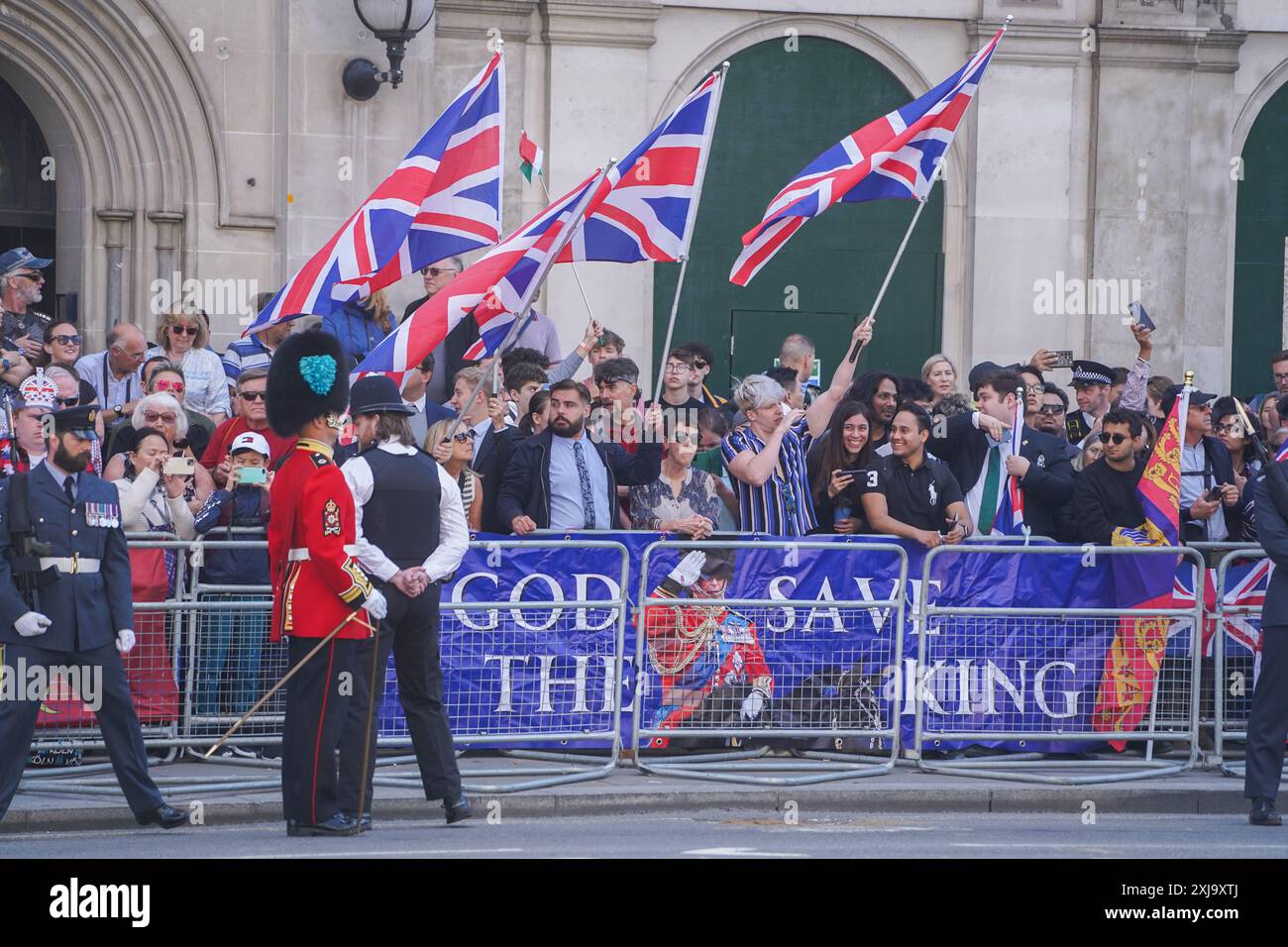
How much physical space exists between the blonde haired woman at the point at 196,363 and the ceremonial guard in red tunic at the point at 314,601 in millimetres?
4271

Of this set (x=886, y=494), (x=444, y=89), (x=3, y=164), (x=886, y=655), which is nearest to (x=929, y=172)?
(x=886, y=494)

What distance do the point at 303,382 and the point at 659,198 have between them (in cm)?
344

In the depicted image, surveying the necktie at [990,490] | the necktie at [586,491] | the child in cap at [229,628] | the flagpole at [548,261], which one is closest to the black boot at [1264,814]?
the necktie at [990,490]

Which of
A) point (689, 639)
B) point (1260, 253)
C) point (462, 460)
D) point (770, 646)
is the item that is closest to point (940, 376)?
point (770, 646)

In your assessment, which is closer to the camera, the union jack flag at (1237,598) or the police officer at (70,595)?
the police officer at (70,595)

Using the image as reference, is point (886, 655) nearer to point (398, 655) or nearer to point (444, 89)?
point (398, 655)

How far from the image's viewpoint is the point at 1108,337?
790 inches

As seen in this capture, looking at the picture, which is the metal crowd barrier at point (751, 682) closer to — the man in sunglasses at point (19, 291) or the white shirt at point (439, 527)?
the white shirt at point (439, 527)

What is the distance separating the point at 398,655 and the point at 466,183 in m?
3.42

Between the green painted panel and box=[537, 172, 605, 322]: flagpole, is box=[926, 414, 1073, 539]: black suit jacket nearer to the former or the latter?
box=[537, 172, 605, 322]: flagpole

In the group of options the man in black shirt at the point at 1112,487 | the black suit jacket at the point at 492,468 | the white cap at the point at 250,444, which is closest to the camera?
the white cap at the point at 250,444

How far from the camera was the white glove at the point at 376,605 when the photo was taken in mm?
10086

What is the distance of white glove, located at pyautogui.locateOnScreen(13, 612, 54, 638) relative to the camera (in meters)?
10.2

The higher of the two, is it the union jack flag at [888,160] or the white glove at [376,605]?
the union jack flag at [888,160]
